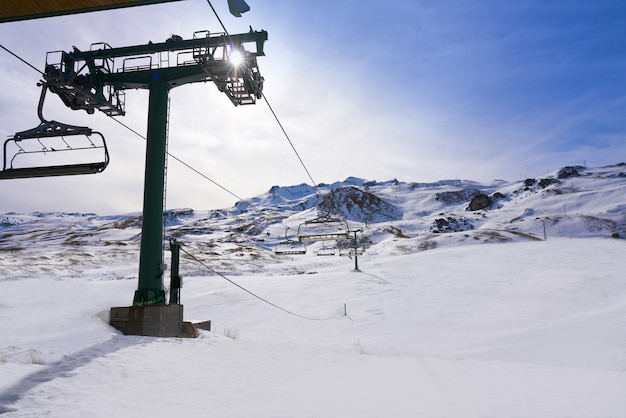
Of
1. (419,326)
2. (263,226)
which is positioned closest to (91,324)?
(419,326)

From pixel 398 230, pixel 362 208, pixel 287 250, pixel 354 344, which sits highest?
pixel 362 208

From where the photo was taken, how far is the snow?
6.26 m

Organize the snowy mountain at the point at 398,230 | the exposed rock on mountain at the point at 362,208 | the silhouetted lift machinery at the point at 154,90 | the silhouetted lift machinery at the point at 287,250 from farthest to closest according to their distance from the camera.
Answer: the exposed rock on mountain at the point at 362,208, the snowy mountain at the point at 398,230, the silhouetted lift machinery at the point at 287,250, the silhouetted lift machinery at the point at 154,90

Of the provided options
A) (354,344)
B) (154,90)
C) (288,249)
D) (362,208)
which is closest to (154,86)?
(154,90)

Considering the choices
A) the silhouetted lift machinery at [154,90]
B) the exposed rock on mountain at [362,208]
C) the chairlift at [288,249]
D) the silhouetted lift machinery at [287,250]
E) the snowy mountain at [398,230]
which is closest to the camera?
the silhouetted lift machinery at [154,90]

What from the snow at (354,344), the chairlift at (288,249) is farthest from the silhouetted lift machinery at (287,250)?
the snow at (354,344)

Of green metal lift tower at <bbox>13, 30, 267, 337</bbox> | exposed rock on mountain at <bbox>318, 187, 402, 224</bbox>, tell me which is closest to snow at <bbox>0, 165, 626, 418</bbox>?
green metal lift tower at <bbox>13, 30, 267, 337</bbox>

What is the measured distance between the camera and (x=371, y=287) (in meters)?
34.5

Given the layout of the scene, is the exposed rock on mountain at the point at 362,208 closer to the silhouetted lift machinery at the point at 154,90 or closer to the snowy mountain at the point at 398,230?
the snowy mountain at the point at 398,230

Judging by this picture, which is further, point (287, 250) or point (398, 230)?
point (398, 230)

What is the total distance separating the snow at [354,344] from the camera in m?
6.26

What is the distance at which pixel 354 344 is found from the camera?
19922 millimetres

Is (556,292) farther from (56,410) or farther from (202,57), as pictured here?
(56,410)

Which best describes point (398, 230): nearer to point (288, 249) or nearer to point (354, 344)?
point (288, 249)
